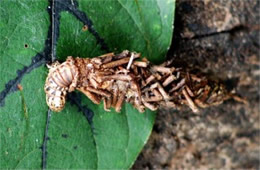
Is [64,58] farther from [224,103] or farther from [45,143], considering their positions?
[224,103]

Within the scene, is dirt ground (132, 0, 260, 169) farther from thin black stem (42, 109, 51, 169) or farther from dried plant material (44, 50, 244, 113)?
thin black stem (42, 109, 51, 169)

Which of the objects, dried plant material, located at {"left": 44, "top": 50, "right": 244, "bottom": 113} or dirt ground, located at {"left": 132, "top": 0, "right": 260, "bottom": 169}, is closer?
dried plant material, located at {"left": 44, "top": 50, "right": 244, "bottom": 113}

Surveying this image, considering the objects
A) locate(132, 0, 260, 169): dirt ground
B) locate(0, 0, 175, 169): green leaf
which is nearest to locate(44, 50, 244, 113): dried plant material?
locate(0, 0, 175, 169): green leaf

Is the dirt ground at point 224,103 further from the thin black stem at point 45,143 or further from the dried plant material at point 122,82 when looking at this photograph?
the thin black stem at point 45,143

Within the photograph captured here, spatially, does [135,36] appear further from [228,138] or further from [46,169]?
[228,138]

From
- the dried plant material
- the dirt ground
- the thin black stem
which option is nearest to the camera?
the dried plant material

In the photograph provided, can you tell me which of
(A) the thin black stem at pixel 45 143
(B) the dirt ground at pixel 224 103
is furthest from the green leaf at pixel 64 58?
(B) the dirt ground at pixel 224 103
